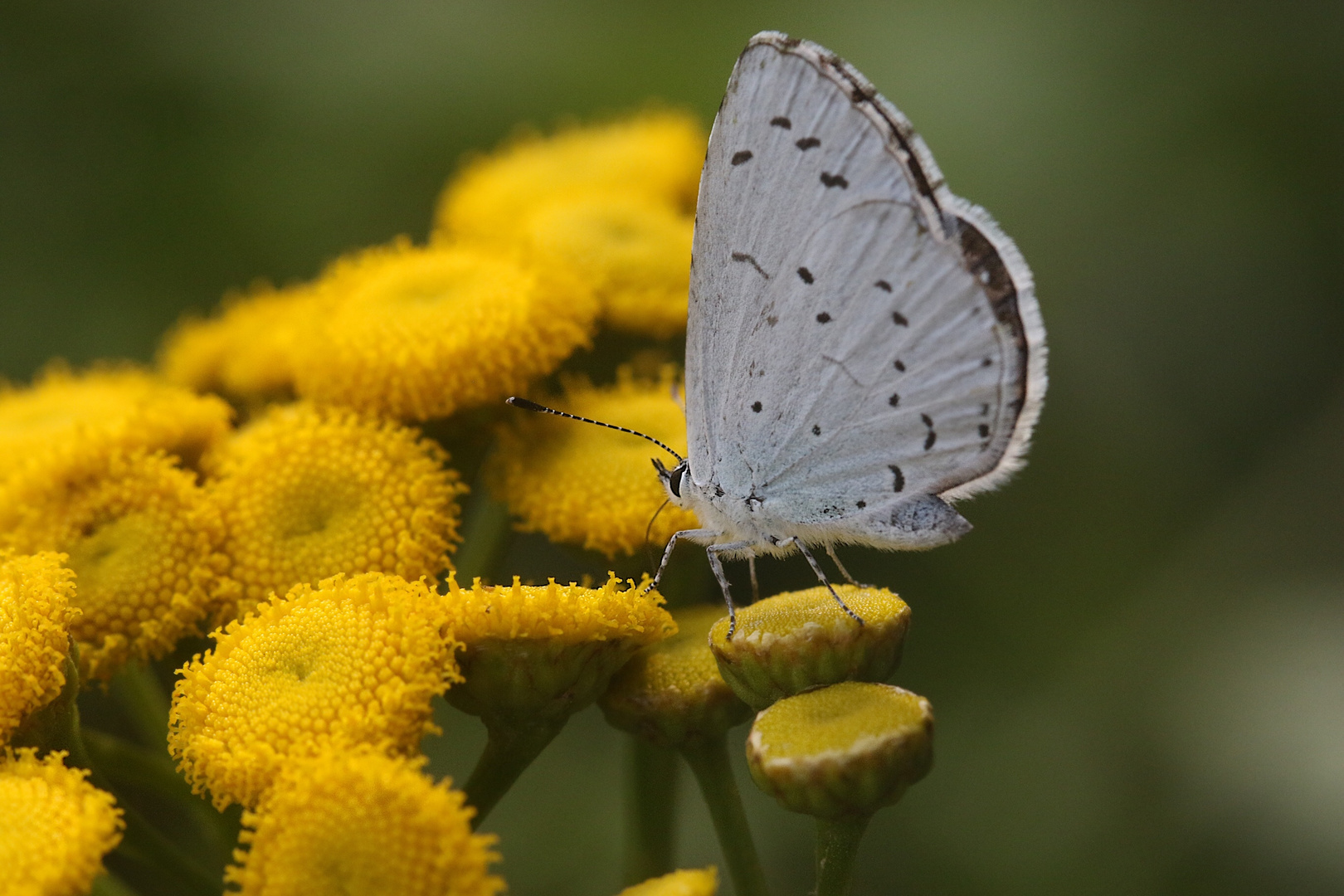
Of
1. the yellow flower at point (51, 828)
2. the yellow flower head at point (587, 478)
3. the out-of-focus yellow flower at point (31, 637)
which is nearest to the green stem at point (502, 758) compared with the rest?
the yellow flower head at point (587, 478)

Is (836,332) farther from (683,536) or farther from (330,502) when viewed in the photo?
(330,502)

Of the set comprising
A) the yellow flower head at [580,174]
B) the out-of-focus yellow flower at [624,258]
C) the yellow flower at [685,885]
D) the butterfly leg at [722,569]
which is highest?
the yellow flower head at [580,174]

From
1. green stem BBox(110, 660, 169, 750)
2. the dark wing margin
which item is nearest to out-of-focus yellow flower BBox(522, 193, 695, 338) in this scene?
the dark wing margin

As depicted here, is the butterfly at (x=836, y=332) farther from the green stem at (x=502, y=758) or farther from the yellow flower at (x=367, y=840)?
the yellow flower at (x=367, y=840)

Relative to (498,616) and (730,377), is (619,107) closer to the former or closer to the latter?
(730,377)

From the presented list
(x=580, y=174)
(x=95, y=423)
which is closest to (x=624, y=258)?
(x=580, y=174)

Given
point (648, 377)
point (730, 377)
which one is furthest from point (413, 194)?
point (730, 377)
